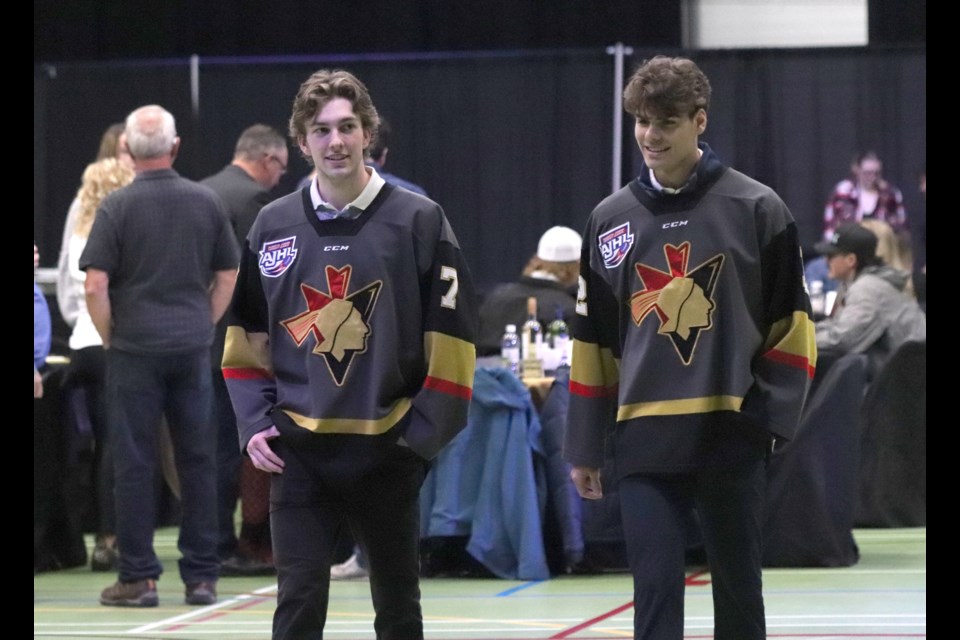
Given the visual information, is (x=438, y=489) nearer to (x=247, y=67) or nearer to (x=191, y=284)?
(x=191, y=284)

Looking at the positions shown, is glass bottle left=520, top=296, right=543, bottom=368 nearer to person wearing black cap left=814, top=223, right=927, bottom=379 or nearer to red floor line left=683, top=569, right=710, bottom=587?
red floor line left=683, top=569, right=710, bottom=587

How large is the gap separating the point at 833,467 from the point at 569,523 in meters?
1.22

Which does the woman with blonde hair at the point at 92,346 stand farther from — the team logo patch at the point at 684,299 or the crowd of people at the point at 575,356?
the team logo patch at the point at 684,299

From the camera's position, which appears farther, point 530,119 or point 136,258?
point 530,119

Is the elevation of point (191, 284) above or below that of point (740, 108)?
below

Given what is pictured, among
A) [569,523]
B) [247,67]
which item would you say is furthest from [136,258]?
[247,67]

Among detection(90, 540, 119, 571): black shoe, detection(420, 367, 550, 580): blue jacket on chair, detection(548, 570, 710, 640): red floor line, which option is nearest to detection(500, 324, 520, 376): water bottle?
detection(420, 367, 550, 580): blue jacket on chair

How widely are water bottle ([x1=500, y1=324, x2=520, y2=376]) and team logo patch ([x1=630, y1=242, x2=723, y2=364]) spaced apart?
159 inches

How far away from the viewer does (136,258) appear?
6715 millimetres

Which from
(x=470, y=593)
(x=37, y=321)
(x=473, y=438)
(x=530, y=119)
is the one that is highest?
(x=530, y=119)

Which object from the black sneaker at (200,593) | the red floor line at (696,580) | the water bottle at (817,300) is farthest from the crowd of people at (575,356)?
the water bottle at (817,300)

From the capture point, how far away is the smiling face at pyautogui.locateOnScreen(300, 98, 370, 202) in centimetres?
394
